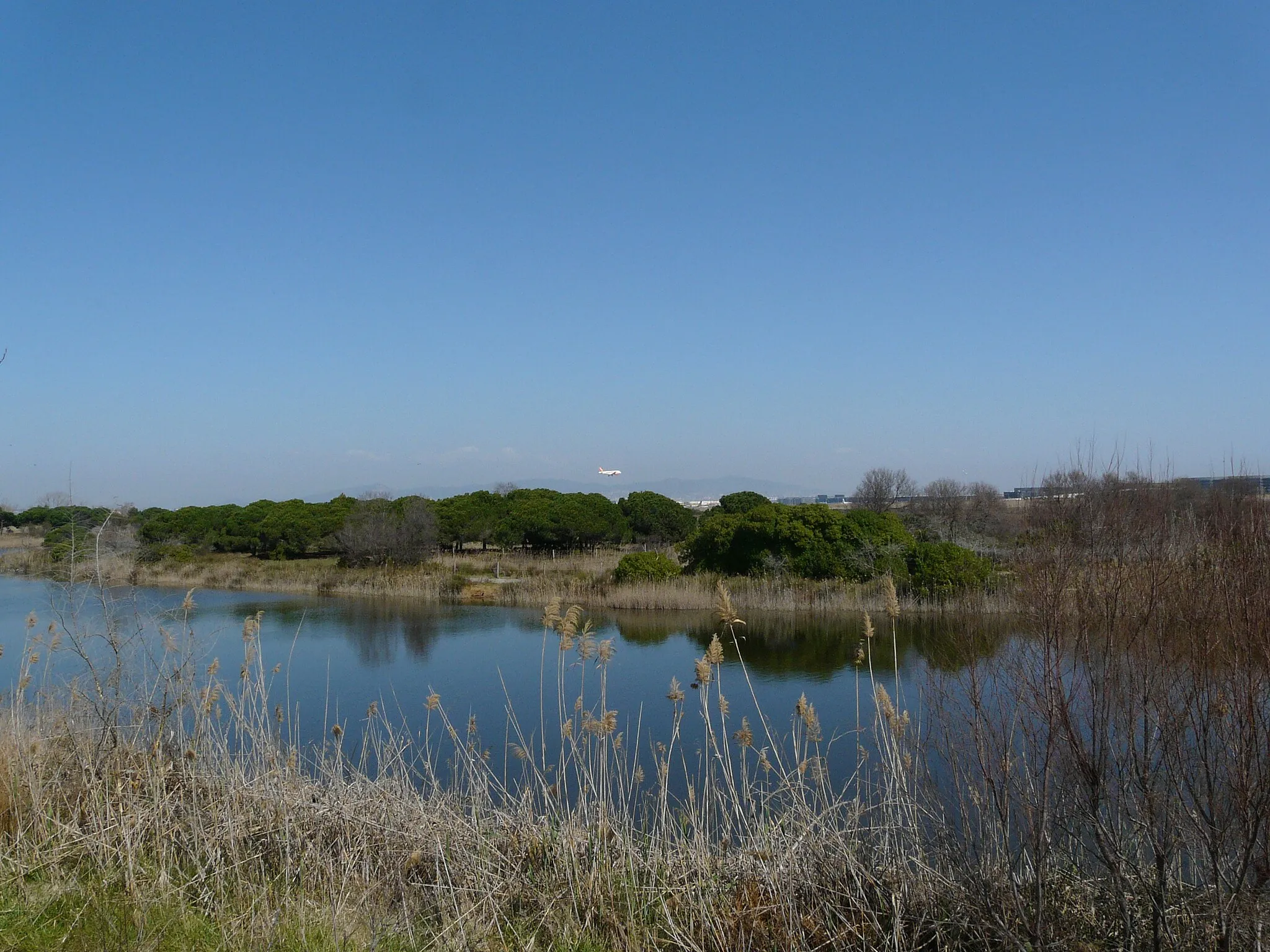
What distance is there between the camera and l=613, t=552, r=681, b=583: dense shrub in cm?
2050

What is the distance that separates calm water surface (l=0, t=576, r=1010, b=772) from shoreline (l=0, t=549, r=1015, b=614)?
709 mm

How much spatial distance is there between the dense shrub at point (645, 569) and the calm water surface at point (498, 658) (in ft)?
4.94

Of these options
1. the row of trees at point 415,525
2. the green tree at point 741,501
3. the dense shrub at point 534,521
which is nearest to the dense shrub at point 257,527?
the row of trees at point 415,525

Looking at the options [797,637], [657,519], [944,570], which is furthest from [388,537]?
[944,570]

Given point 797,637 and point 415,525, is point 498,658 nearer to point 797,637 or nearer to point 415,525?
point 797,637

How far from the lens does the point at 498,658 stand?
13805 millimetres

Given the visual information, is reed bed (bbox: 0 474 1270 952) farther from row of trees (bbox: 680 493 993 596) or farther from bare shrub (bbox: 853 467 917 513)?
bare shrub (bbox: 853 467 917 513)

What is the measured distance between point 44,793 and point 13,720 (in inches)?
43.5

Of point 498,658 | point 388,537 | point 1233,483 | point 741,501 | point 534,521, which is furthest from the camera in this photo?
point 741,501

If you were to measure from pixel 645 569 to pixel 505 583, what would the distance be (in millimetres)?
3662

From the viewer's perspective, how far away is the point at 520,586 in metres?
22.0

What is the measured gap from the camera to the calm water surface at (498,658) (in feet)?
30.8

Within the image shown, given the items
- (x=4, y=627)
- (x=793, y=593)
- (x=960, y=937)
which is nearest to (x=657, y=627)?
(x=793, y=593)

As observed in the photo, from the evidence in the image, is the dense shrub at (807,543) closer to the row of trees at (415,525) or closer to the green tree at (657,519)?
the row of trees at (415,525)
